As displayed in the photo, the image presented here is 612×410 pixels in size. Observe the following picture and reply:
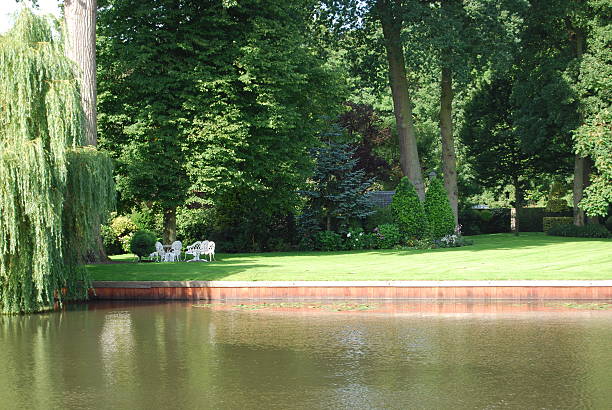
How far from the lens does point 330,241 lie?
99.3ft

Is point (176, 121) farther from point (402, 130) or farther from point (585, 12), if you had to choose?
point (585, 12)

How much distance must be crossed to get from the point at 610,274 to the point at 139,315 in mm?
10347

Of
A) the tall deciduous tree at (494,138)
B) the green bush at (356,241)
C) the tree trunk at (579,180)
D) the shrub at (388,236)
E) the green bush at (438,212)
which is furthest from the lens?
the tall deciduous tree at (494,138)

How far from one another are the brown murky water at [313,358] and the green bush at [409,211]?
14511mm

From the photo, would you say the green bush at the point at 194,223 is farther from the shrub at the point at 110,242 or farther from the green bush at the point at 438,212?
the green bush at the point at 438,212

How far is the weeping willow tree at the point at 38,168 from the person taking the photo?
48.1ft

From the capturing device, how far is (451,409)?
25.7ft

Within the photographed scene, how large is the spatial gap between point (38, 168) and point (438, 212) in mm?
19892

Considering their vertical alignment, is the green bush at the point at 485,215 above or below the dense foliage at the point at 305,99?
below

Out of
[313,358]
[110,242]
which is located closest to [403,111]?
[110,242]

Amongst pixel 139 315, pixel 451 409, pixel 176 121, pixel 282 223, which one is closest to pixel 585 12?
pixel 282 223


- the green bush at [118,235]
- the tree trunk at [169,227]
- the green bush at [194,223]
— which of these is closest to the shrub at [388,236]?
the green bush at [194,223]

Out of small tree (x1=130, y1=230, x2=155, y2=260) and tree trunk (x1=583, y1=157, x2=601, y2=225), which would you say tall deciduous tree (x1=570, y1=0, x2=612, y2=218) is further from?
small tree (x1=130, y1=230, x2=155, y2=260)

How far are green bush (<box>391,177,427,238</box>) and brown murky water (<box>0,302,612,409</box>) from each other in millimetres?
14511
